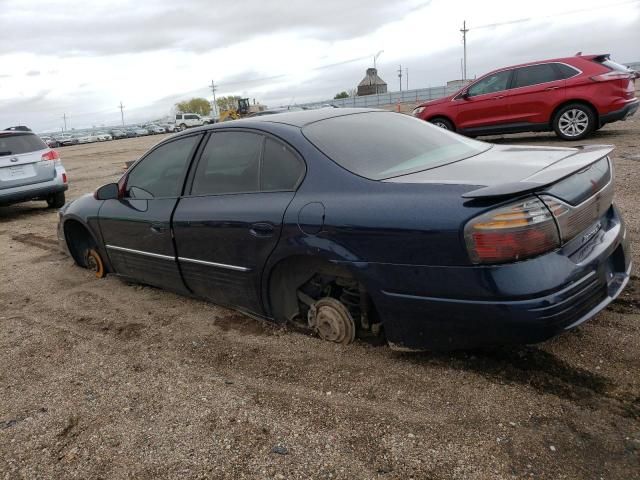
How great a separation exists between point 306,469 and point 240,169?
1.96 m

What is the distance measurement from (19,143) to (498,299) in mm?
8846

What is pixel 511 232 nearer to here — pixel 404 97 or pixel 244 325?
pixel 244 325

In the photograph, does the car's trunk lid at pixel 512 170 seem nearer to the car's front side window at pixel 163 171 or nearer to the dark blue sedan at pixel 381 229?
the dark blue sedan at pixel 381 229

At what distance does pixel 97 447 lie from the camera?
243 centimetres

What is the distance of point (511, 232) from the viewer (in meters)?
2.23

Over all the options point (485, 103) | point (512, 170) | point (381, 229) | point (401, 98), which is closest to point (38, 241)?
point (381, 229)

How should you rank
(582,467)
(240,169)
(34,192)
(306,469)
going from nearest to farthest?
(582,467)
(306,469)
(240,169)
(34,192)

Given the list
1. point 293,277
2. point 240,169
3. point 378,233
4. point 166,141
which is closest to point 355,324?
point 293,277

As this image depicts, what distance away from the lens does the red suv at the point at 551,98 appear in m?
9.41

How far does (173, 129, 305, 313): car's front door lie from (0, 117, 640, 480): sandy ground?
344 millimetres

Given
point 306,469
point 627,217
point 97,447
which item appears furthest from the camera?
point 627,217

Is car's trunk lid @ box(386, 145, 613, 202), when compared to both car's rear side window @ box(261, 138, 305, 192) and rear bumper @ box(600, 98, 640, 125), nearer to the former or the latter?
car's rear side window @ box(261, 138, 305, 192)

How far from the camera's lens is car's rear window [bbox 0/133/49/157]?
8.43 meters

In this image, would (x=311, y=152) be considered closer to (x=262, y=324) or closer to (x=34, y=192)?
(x=262, y=324)
